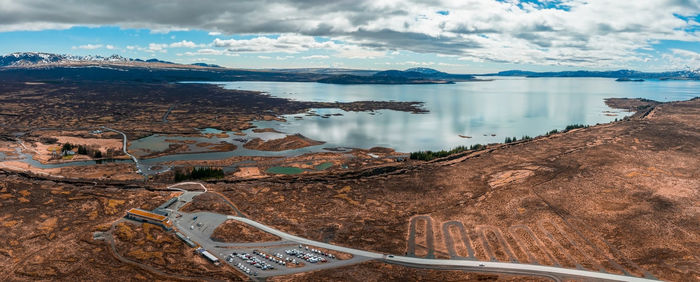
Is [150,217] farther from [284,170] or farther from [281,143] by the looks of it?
[281,143]

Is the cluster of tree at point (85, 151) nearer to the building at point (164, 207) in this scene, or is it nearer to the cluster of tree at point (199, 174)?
the cluster of tree at point (199, 174)

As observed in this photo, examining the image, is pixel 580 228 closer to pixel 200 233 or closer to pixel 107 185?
pixel 200 233

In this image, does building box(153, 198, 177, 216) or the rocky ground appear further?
building box(153, 198, 177, 216)

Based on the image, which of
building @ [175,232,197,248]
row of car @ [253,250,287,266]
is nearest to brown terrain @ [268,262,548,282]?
row of car @ [253,250,287,266]

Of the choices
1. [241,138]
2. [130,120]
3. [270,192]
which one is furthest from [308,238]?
[130,120]

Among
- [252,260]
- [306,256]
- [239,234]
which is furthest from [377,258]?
[239,234]

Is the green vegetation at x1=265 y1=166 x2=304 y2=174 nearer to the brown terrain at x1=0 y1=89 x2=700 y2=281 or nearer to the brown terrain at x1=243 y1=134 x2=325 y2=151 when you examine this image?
the brown terrain at x1=0 y1=89 x2=700 y2=281

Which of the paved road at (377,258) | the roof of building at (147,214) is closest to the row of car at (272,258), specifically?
the paved road at (377,258)
